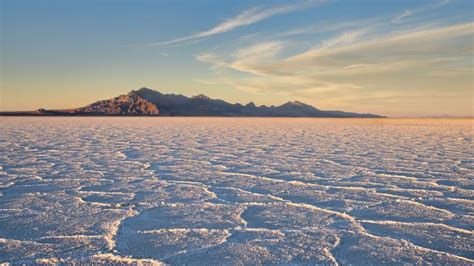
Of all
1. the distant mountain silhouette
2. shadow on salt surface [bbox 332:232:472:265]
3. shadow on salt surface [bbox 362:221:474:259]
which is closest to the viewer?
shadow on salt surface [bbox 332:232:472:265]

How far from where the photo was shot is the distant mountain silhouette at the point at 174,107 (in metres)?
94.2

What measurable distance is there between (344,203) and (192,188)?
1.32 metres

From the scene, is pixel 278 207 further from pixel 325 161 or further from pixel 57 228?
pixel 325 161

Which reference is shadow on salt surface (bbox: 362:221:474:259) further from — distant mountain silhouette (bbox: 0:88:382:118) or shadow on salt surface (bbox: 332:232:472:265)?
distant mountain silhouette (bbox: 0:88:382:118)

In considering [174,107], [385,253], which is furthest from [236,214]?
[174,107]

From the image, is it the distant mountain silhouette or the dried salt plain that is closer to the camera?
the dried salt plain

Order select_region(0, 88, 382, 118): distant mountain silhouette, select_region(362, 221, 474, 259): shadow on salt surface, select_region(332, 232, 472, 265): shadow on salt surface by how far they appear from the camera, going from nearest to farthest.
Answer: select_region(332, 232, 472, 265): shadow on salt surface → select_region(362, 221, 474, 259): shadow on salt surface → select_region(0, 88, 382, 118): distant mountain silhouette

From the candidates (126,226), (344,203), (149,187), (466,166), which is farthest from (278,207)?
(466,166)

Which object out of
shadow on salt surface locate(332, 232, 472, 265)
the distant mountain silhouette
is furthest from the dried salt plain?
the distant mountain silhouette

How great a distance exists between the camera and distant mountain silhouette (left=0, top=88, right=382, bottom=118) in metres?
94.2

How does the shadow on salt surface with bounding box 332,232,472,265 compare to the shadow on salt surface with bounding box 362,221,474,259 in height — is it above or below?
below

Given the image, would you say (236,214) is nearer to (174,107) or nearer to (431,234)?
(431,234)

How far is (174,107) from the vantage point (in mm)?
105688

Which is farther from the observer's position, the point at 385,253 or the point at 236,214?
the point at 236,214
